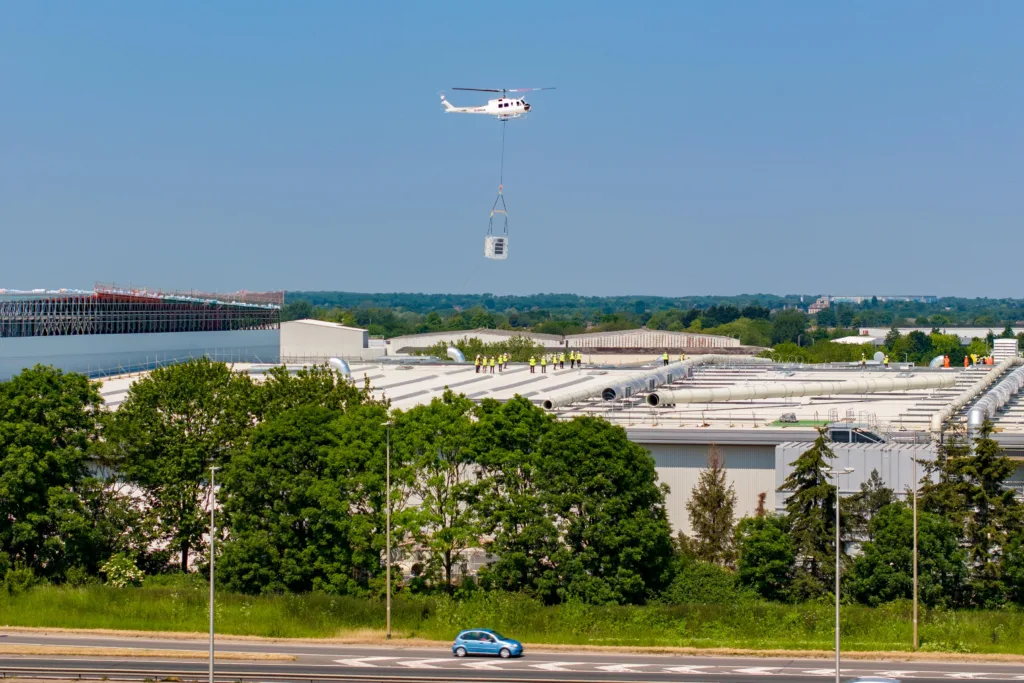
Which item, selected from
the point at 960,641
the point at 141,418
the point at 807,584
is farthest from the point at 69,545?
the point at 960,641

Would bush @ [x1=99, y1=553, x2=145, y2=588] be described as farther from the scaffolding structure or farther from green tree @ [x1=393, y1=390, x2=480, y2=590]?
the scaffolding structure

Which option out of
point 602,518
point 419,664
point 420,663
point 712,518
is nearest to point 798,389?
point 712,518

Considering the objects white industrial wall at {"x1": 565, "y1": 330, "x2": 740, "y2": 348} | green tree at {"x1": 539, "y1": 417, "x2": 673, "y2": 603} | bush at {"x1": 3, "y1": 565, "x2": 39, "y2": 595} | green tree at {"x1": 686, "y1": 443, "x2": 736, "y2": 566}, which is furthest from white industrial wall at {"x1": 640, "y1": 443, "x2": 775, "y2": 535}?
white industrial wall at {"x1": 565, "y1": 330, "x2": 740, "y2": 348}

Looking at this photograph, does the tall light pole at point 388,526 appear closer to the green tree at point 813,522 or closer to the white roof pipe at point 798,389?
the green tree at point 813,522

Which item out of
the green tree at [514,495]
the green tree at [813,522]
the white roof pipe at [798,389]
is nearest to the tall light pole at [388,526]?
the green tree at [514,495]

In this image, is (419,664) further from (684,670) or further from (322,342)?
(322,342)

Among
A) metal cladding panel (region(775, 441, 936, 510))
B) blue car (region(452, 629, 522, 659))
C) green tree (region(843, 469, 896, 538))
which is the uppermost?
metal cladding panel (region(775, 441, 936, 510))

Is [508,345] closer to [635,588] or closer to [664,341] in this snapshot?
[664,341]
